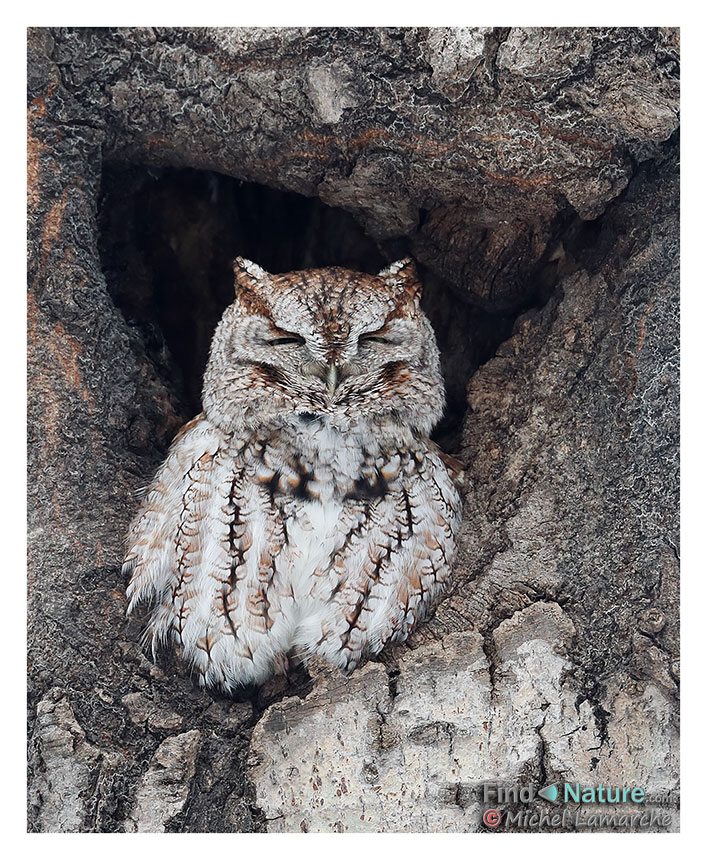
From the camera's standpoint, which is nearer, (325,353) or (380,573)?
(325,353)

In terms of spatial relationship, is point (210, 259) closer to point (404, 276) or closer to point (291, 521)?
point (404, 276)

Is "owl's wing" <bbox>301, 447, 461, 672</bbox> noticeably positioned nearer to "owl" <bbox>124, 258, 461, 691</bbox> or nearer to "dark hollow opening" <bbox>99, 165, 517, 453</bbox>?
"owl" <bbox>124, 258, 461, 691</bbox>

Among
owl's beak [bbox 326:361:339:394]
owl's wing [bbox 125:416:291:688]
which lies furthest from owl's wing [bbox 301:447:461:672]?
owl's beak [bbox 326:361:339:394]

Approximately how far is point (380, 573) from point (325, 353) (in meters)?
0.56

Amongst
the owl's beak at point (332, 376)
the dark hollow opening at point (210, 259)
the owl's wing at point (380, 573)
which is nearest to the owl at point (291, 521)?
the owl's wing at point (380, 573)

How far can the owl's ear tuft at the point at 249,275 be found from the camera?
6.35 ft

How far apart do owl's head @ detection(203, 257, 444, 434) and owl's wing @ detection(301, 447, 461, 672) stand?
0.18 m

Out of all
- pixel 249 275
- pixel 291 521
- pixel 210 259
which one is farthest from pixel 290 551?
pixel 210 259

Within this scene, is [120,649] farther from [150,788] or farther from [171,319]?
[171,319]

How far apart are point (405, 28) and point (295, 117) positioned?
1.04 ft

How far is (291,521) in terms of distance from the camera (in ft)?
6.38

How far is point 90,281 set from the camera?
2.01 meters

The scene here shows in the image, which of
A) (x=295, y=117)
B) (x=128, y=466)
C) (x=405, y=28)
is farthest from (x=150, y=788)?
(x=405, y=28)

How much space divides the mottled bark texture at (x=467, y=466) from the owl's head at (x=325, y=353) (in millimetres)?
246
